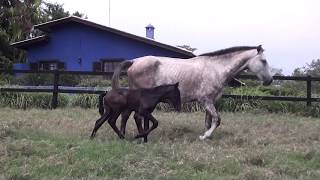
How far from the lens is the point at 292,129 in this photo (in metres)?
13.0

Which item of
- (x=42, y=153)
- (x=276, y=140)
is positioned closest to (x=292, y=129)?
(x=276, y=140)

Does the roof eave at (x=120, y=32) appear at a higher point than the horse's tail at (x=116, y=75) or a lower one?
higher

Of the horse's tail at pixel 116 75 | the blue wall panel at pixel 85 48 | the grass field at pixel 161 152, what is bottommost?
the grass field at pixel 161 152

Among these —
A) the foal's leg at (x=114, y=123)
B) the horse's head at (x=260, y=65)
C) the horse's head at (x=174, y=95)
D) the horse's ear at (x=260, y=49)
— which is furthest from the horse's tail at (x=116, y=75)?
the horse's ear at (x=260, y=49)

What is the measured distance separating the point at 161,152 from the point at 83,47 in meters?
17.2

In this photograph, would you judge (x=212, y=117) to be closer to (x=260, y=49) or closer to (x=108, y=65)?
(x=260, y=49)

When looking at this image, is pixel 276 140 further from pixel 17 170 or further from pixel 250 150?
pixel 17 170

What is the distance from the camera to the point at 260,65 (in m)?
12.1

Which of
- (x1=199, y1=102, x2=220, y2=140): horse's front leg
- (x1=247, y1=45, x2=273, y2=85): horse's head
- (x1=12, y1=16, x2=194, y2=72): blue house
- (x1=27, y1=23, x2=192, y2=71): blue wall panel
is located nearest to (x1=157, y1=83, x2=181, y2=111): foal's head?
(x1=199, y1=102, x2=220, y2=140): horse's front leg

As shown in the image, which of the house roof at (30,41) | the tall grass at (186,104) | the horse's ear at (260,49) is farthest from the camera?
the house roof at (30,41)

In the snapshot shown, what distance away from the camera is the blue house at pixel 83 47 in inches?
1001

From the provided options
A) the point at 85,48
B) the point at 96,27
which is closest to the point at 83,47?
the point at 85,48

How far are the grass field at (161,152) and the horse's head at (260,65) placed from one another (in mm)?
1240

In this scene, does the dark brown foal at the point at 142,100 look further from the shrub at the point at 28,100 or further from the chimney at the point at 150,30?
the chimney at the point at 150,30
